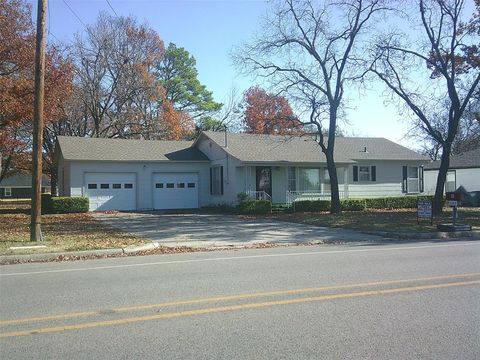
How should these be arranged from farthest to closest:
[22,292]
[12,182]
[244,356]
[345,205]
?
[12,182] → [345,205] → [22,292] → [244,356]

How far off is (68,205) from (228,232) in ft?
42.8

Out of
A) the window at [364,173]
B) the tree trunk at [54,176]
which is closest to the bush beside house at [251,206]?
the window at [364,173]

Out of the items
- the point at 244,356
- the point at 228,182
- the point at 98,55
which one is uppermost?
the point at 98,55

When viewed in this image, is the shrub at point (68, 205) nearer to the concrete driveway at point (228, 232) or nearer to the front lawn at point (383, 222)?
the concrete driveway at point (228, 232)

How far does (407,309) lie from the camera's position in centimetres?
667

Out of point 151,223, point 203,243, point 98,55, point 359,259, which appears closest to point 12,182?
point 98,55

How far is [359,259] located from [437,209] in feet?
53.6

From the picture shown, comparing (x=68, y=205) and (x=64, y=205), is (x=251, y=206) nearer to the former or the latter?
(x=68, y=205)

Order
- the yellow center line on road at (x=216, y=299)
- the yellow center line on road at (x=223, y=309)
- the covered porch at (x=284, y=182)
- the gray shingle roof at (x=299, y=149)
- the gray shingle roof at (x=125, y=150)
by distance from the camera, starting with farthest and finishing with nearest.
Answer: the gray shingle roof at (x=299, y=149) < the gray shingle roof at (x=125, y=150) < the covered porch at (x=284, y=182) < the yellow center line on road at (x=216, y=299) < the yellow center line on road at (x=223, y=309)

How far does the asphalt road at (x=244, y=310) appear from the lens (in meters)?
5.20

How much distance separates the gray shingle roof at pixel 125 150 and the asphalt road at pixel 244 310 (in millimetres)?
19195

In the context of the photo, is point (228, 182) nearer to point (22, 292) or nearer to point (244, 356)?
point (22, 292)

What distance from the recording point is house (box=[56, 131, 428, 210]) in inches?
1155

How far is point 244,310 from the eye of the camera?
21.9 ft
